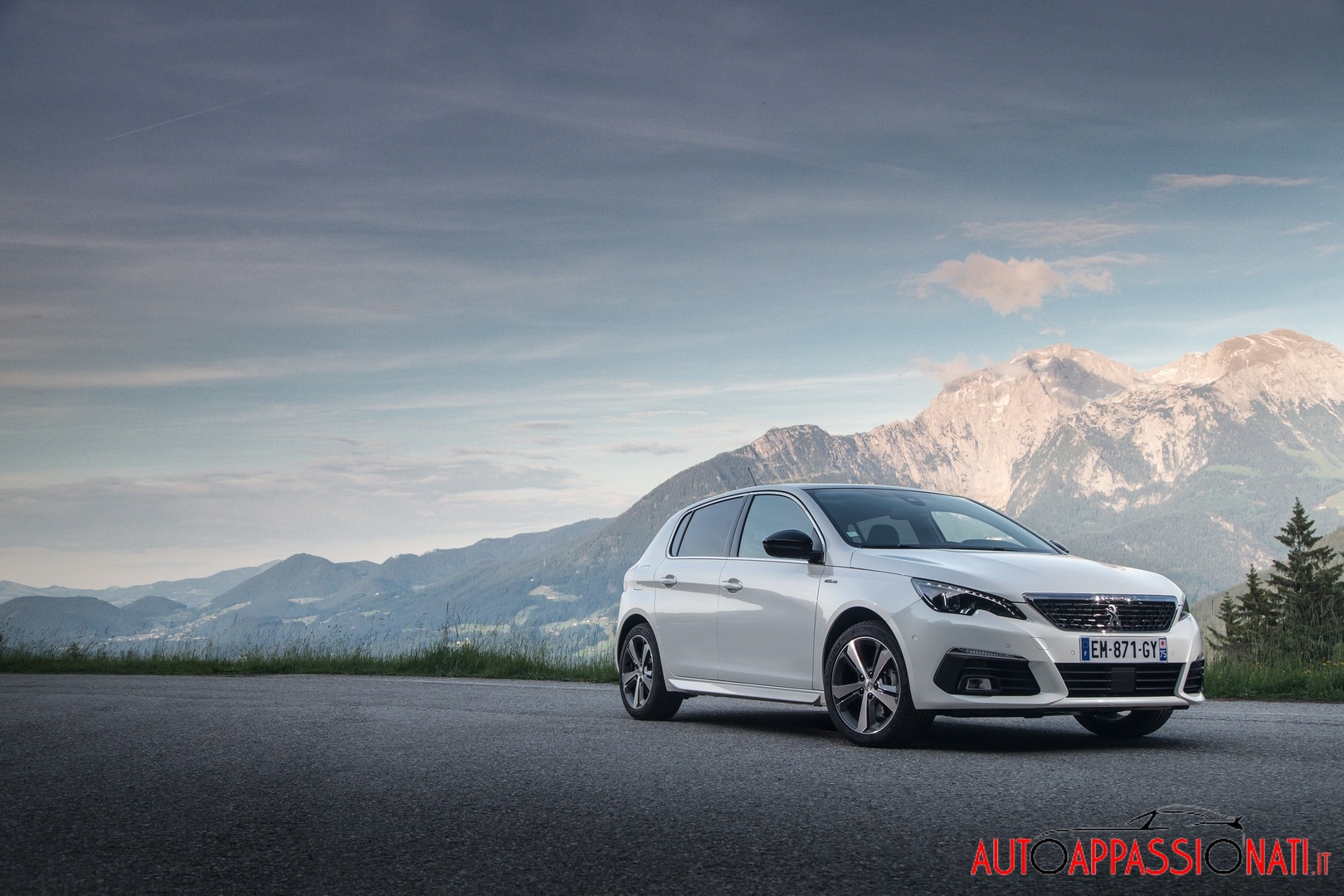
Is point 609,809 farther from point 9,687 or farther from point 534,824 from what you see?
point 9,687

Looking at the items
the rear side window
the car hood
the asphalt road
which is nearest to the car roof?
the rear side window

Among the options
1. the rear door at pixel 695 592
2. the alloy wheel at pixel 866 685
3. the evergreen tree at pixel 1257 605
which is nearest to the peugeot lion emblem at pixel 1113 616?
the alloy wheel at pixel 866 685

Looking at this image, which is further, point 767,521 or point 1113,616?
point 767,521

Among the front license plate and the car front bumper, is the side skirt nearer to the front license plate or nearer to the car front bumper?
the car front bumper

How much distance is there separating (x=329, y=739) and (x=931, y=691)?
13.1 ft

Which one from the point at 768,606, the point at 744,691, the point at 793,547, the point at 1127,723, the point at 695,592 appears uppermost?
the point at 793,547

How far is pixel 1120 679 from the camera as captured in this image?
732 centimetres

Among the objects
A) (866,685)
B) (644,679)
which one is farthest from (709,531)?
(866,685)

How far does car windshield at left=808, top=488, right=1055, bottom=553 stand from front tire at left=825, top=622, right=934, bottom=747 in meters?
0.82

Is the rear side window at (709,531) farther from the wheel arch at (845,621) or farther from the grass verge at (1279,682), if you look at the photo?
the grass verge at (1279,682)

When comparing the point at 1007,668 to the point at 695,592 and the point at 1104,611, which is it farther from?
the point at 695,592

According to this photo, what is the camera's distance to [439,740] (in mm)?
8078

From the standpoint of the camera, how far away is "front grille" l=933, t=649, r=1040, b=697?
7.14 m
